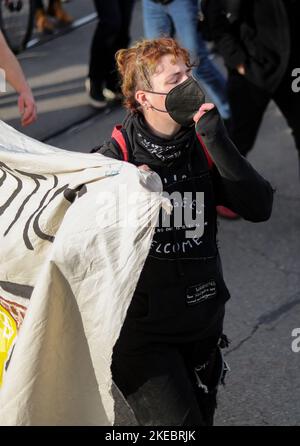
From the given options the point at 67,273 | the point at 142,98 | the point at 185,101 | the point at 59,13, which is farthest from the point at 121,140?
the point at 59,13

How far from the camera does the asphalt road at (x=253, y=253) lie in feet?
12.6

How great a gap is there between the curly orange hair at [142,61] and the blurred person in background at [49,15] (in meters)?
5.69

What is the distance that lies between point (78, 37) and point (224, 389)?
5134 millimetres

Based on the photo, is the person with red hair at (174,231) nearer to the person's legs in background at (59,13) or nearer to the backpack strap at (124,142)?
the backpack strap at (124,142)

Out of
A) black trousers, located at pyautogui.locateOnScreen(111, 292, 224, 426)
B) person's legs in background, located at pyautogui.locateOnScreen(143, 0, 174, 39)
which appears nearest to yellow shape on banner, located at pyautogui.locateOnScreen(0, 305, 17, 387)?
black trousers, located at pyautogui.locateOnScreen(111, 292, 224, 426)

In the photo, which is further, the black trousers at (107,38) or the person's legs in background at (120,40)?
the person's legs in background at (120,40)

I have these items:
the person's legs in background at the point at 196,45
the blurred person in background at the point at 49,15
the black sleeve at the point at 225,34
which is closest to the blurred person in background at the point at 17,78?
the black sleeve at the point at 225,34

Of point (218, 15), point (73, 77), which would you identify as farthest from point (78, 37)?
point (218, 15)

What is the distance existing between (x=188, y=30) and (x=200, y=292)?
322cm

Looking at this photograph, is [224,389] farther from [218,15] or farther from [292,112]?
[218,15]

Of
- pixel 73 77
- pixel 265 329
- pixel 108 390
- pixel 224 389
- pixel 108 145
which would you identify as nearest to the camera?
pixel 108 390

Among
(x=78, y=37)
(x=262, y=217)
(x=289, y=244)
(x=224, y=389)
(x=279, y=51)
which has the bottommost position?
(x=78, y=37)

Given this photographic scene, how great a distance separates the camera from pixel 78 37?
8328 millimetres

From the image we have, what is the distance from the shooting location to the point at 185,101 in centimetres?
273
